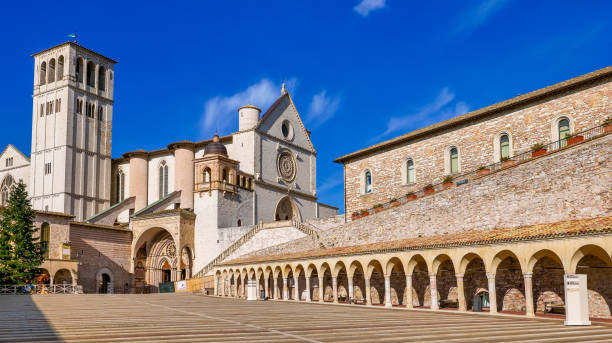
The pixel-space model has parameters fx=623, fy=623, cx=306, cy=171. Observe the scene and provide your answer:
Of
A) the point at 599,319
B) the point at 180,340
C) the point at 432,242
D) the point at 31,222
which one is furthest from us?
the point at 31,222

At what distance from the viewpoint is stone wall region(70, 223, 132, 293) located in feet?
166

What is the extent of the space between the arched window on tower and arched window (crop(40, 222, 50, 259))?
2740 cm

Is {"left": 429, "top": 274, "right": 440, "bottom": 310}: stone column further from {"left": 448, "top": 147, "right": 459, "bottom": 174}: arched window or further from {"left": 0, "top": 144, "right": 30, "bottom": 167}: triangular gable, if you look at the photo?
{"left": 0, "top": 144, "right": 30, "bottom": 167}: triangular gable

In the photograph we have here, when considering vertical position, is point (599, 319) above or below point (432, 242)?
below

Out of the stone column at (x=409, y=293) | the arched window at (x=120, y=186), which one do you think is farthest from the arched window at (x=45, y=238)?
the stone column at (x=409, y=293)

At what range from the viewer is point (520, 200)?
82.6 feet

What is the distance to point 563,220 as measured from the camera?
75.3ft

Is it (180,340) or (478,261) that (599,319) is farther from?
(180,340)

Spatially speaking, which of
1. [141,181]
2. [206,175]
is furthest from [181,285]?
[141,181]

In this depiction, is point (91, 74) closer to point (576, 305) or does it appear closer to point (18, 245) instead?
point (18, 245)

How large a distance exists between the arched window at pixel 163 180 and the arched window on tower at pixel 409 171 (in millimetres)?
31358

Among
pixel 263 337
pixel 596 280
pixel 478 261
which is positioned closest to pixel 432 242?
pixel 478 261

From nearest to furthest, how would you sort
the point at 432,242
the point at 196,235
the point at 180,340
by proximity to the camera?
the point at 180,340 → the point at 432,242 → the point at 196,235

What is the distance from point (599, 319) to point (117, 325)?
47.7ft
